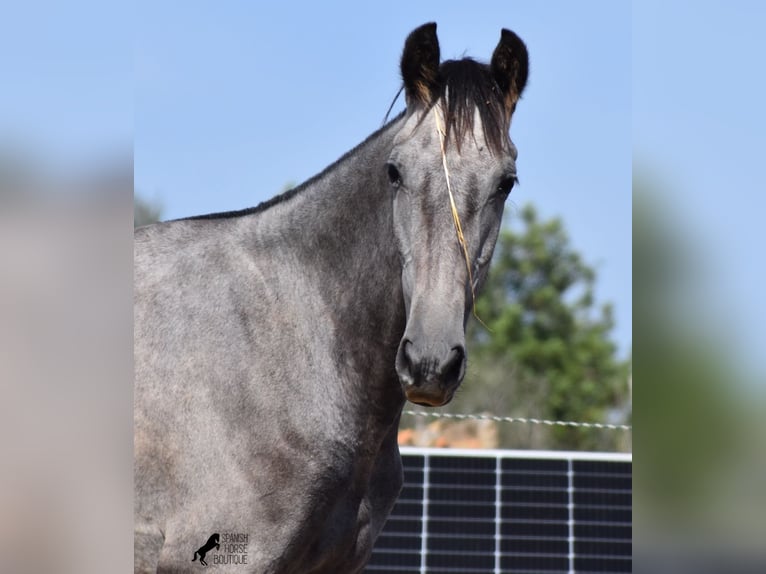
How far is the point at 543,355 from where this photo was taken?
69.3 ft

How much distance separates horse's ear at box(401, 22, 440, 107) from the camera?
247 centimetres

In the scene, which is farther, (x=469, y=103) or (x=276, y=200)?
(x=276, y=200)

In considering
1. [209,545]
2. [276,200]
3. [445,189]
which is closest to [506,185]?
[445,189]

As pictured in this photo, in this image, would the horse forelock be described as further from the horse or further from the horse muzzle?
the horse muzzle

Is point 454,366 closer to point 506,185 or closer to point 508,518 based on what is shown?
point 506,185

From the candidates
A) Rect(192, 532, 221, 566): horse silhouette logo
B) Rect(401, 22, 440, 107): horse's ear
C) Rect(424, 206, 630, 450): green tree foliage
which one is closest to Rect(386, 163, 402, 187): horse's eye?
Rect(401, 22, 440, 107): horse's ear

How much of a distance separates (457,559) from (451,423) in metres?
14.4

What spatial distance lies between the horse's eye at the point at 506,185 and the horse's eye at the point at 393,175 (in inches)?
10.2

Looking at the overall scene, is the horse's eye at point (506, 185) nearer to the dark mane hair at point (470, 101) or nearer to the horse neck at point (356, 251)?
the dark mane hair at point (470, 101)

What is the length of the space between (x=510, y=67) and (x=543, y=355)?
19.0 meters

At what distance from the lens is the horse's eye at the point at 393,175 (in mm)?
2367

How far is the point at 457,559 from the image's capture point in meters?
5.16
